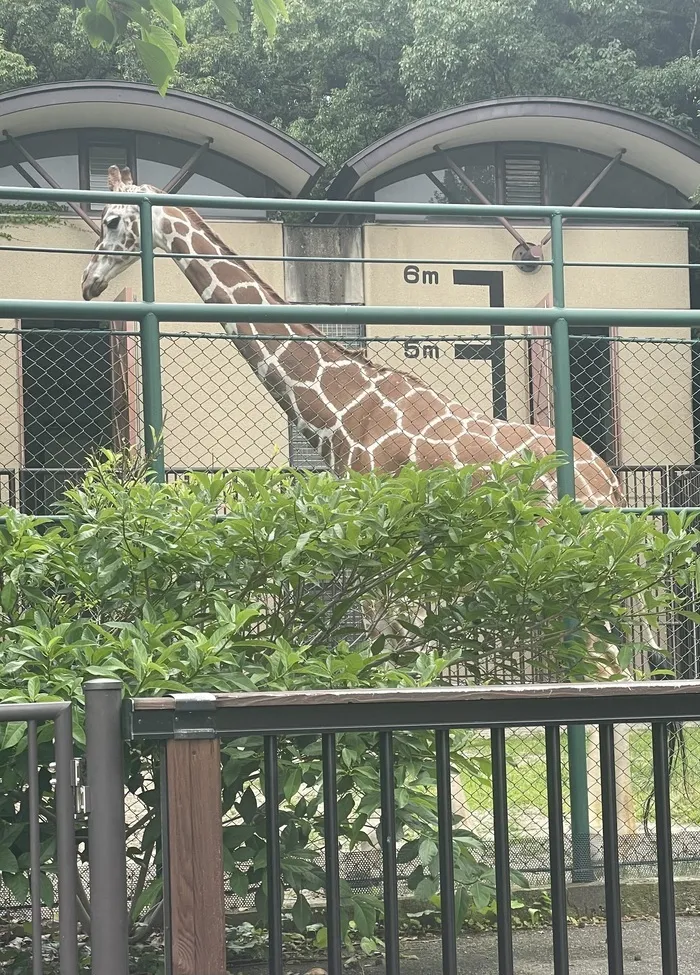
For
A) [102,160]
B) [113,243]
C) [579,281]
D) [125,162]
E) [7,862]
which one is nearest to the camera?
[7,862]

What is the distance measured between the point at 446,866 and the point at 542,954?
2.45 meters

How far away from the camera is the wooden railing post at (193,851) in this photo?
6.86 ft

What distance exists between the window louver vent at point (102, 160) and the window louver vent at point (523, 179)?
16.2ft

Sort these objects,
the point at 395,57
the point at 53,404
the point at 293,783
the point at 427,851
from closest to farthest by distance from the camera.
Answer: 1. the point at 293,783
2. the point at 427,851
3. the point at 53,404
4. the point at 395,57

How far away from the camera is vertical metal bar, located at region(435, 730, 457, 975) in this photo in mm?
2260

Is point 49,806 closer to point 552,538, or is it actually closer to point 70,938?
point 70,938

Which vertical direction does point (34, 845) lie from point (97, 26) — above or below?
below

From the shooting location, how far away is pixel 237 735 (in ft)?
7.06

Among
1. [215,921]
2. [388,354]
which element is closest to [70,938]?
[215,921]

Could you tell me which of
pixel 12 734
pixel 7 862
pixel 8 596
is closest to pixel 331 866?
pixel 12 734

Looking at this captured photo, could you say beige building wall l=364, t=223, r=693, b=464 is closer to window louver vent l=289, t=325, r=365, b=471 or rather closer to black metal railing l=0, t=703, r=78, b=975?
window louver vent l=289, t=325, r=365, b=471

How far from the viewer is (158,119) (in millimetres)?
13664

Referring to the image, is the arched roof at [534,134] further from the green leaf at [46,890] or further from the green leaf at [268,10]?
the green leaf at [46,890]

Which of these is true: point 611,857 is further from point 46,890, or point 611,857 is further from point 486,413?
point 486,413
